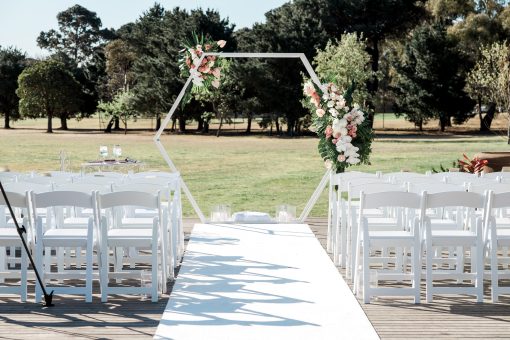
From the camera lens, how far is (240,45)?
47875 mm

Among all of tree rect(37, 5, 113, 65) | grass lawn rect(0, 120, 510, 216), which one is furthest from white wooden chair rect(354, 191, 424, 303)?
tree rect(37, 5, 113, 65)

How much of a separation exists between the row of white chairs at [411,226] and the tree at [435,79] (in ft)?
135

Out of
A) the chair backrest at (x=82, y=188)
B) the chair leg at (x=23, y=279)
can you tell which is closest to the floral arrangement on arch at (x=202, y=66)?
the chair backrest at (x=82, y=188)

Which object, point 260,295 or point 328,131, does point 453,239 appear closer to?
point 260,295

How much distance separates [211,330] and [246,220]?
537 centimetres

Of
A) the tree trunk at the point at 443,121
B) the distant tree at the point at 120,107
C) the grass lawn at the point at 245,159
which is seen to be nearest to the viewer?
the grass lawn at the point at 245,159

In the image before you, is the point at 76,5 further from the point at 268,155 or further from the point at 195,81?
the point at 195,81

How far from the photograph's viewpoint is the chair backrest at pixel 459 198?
19.2 feet

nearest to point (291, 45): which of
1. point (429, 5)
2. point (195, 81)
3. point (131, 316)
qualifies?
point (429, 5)

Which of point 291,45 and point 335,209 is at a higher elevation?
point 291,45

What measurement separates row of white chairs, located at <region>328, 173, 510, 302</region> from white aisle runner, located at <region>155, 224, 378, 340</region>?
0.29 metres

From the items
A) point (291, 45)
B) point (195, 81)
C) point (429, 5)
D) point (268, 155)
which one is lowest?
point (268, 155)

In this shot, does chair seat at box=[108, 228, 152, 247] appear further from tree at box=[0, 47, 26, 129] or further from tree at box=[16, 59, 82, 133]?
tree at box=[0, 47, 26, 129]

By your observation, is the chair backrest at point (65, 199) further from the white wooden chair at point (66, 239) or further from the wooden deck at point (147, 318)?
the wooden deck at point (147, 318)
